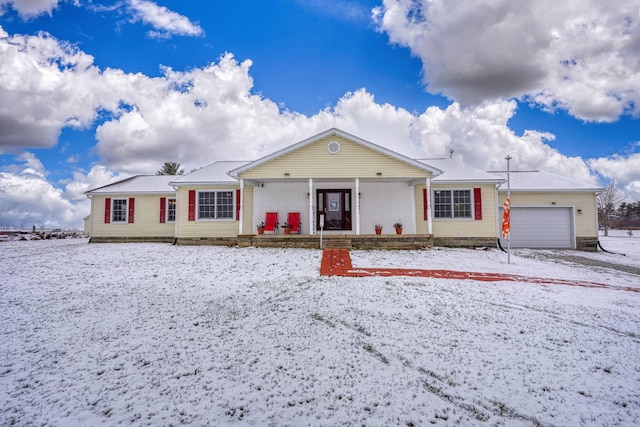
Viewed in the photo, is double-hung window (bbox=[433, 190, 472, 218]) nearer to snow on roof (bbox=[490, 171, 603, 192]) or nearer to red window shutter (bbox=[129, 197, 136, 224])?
snow on roof (bbox=[490, 171, 603, 192])

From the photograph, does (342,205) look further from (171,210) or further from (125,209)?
(125,209)

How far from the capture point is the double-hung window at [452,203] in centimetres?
1441

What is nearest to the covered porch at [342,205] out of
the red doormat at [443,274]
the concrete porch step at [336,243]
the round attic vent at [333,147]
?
the round attic vent at [333,147]

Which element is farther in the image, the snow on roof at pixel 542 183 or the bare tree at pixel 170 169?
the bare tree at pixel 170 169

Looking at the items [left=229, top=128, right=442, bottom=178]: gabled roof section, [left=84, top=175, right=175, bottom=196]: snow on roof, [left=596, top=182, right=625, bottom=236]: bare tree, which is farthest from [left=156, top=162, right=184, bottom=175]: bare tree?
[left=596, top=182, right=625, bottom=236]: bare tree

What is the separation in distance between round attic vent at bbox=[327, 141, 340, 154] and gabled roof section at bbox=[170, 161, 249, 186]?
445cm

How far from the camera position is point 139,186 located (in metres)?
17.2

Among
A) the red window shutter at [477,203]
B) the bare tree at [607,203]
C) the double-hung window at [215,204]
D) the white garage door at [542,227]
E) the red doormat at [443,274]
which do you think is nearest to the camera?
the red doormat at [443,274]

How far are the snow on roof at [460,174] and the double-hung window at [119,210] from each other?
15406 mm

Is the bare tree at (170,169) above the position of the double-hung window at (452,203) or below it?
above

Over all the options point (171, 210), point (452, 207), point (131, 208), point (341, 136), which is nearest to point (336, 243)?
point (341, 136)

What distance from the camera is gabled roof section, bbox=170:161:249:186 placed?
48.2ft

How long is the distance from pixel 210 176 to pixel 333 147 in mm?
6394

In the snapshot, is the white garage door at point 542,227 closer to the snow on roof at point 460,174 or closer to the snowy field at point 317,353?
the snow on roof at point 460,174
